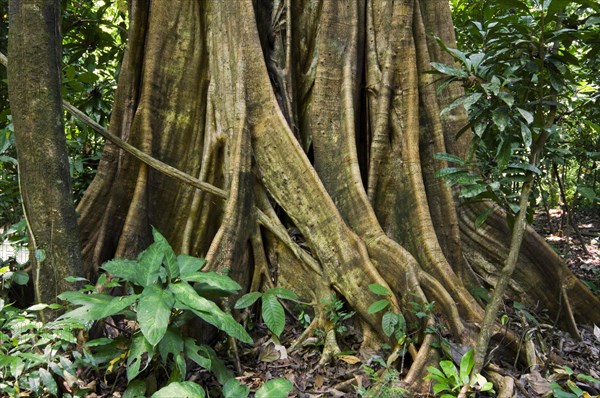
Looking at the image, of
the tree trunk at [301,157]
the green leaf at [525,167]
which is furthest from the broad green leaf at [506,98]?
the tree trunk at [301,157]

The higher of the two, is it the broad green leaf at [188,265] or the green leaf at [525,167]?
the green leaf at [525,167]

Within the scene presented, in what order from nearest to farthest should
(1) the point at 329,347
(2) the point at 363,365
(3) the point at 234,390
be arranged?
1. (3) the point at 234,390
2. (2) the point at 363,365
3. (1) the point at 329,347

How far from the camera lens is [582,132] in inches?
250

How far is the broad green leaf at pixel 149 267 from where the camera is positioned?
8.54 feet

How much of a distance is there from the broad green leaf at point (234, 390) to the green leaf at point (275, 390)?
0.51 ft

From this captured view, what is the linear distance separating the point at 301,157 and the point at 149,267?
1.52 meters

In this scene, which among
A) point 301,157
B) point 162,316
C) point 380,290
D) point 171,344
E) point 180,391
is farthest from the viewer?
point 301,157

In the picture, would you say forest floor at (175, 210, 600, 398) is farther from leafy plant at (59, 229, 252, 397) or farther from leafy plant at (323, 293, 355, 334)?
leafy plant at (59, 229, 252, 397)

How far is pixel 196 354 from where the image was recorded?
261 centimetres

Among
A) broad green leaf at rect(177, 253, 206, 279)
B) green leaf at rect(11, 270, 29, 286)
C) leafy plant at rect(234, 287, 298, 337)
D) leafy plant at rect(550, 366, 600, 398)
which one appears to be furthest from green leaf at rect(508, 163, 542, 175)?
green leaf at rect(11, 270, 29, 286)

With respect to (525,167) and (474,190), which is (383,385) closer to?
(474,190)

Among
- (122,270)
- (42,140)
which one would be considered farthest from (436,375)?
(42,140)

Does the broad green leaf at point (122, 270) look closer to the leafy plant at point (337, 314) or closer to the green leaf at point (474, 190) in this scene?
the leafy plant at point (337, 314)

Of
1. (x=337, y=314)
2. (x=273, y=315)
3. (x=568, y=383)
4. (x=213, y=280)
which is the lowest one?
(x=568, y=383)
